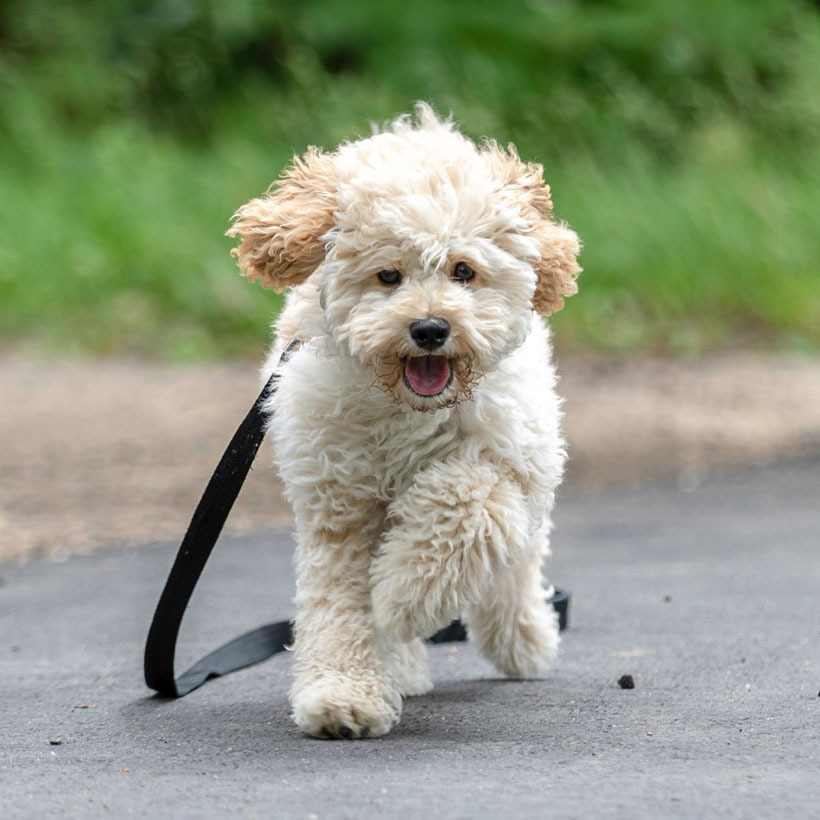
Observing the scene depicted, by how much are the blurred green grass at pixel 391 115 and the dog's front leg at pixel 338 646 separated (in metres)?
8.22

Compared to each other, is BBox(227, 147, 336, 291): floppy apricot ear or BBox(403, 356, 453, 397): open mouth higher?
BBox(227, 147, 336, 291): floppy apricot ear

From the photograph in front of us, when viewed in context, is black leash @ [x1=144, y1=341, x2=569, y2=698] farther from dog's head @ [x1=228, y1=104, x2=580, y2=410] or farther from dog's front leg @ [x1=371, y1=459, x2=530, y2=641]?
dog's front leg @ [x1=371, y1=459, x2=530, y2=641]

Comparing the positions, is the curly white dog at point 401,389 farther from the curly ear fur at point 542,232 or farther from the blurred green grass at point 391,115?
the blurred green grass at point 391,115

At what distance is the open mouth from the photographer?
4164 millimetres

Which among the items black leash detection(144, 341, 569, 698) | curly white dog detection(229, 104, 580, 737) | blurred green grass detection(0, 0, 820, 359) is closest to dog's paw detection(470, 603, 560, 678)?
curly white dog detection(229, 104, 580, 737)

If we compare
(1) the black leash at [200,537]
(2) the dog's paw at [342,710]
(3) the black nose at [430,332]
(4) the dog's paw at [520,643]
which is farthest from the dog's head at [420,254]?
(4) the dog's paw at [520,643]

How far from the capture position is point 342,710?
4.26 meters

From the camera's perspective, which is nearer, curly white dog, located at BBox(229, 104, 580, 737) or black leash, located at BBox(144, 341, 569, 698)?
curly white dog, located at BBox(229, 104, 580, 737)

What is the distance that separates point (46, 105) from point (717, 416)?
11.7m

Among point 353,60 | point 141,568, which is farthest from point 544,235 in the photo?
point 353,60

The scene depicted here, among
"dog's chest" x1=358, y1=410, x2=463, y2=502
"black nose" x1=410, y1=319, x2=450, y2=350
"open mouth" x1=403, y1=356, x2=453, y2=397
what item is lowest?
"dog's chest" x1=358, y1=410, x2=463, y2=502

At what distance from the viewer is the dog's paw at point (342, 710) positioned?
427 centimetres

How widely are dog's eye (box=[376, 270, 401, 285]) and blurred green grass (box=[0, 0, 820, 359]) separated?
846cm

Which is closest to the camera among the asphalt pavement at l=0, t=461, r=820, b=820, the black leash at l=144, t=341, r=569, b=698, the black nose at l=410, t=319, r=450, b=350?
the asphalt pavement at l=0, t=461, r=820, b=820
